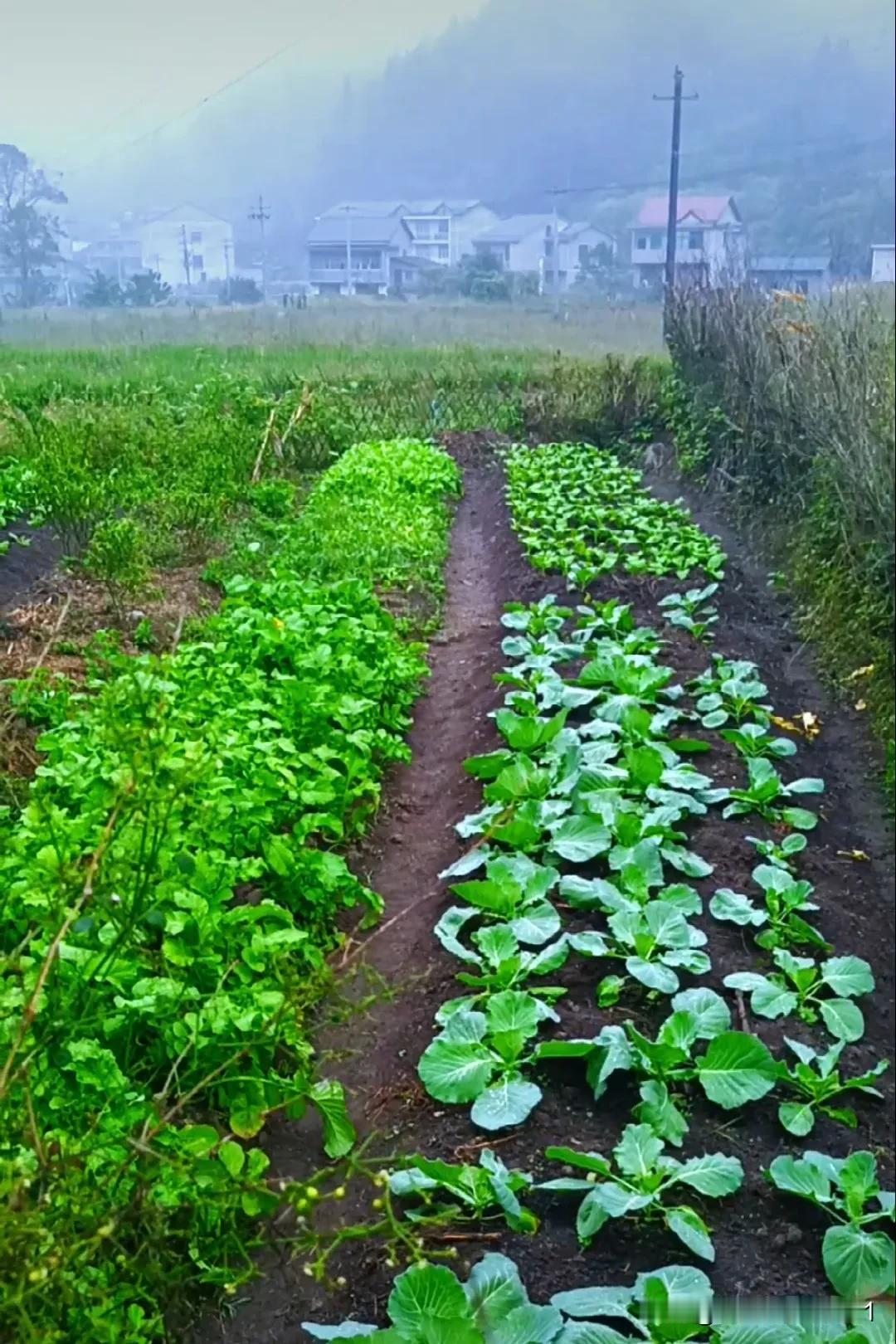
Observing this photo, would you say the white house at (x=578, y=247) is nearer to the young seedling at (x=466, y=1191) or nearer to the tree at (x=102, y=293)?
the tree at (x=102, y=293)

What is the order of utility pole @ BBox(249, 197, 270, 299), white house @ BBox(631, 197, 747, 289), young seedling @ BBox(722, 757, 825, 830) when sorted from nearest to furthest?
1. young seedling @ BBox(722, 757, 825, 830)
2. white house @ BBox(631, 197, 747, 289)
3. utility pole @ BBox(249, 197, 270, 299)

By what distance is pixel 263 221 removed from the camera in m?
4.89

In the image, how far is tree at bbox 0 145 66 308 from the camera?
5086 millimetres

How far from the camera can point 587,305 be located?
437 cm

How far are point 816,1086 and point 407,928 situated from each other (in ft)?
3.21

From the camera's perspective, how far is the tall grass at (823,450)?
1.93 metres

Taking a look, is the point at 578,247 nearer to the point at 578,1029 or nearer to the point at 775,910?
the point at 775,910

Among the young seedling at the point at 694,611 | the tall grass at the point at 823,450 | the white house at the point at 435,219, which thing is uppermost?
the white house at the point at 435,219

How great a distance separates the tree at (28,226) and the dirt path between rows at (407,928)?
243cm

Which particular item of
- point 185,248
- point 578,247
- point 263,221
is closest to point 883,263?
point 578,247

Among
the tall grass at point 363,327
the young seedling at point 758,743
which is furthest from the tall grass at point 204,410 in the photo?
the young seedling at point 758,743

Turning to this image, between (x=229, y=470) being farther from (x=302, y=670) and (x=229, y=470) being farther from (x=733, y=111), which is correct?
(x=733, y=111)

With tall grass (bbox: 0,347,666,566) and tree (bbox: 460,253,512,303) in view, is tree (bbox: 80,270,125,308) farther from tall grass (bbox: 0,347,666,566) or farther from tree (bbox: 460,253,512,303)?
tree (bbox: 460,253,512,303)

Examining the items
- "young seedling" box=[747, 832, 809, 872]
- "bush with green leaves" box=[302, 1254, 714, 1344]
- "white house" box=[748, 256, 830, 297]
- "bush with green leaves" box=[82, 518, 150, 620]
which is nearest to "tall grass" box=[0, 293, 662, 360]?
"white house" box=[748, 256, 830, 297]
